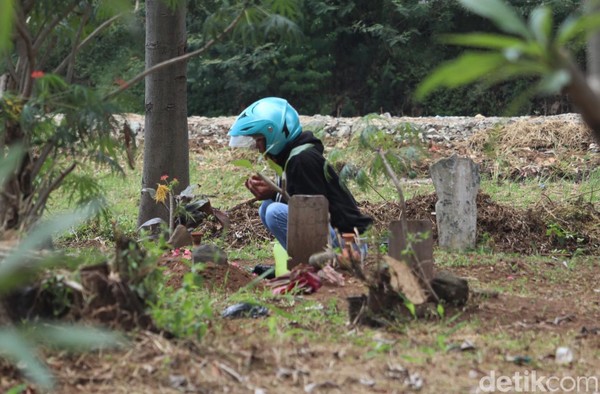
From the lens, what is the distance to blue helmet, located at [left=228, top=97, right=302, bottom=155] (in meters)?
5.99

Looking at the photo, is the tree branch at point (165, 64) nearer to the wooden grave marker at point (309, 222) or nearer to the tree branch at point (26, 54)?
the tree branch at point (26, 54)

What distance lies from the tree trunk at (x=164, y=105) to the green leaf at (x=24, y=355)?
14.4ft

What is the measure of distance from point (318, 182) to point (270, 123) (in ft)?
1.68

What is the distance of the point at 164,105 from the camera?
764cm

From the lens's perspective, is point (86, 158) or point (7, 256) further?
point (86, 158)

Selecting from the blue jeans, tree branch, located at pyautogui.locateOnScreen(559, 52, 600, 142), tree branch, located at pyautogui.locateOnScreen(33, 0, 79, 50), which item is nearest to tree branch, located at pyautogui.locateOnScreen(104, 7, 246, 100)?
tree branch, located at pyautogui.locateOnScreen(33, 0, 79, 50)

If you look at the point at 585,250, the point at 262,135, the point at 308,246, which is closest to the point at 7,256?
the point at 308,246

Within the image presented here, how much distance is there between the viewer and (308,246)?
5.39 metres

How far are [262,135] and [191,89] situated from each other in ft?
54.2

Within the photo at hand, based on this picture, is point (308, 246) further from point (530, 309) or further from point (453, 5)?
point (453, 5)

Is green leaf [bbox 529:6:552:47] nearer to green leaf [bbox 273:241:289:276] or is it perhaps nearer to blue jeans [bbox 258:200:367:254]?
green leaf [bbox 273:241:289:276]

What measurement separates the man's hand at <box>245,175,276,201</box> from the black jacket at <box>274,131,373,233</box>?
166 millimetres

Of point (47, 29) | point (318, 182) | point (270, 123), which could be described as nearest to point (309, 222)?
point (318, 182)

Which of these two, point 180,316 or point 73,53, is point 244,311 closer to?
point 180,316
